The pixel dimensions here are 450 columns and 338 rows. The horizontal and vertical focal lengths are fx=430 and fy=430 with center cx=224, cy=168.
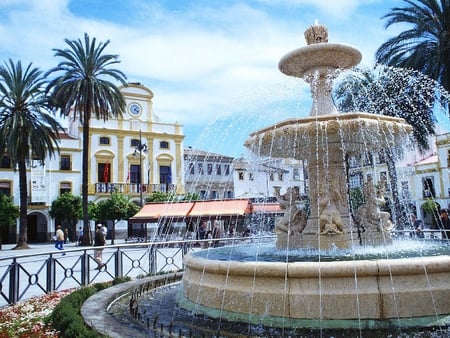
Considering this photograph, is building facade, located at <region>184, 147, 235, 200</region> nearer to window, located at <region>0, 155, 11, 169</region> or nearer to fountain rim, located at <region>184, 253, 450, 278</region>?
window, located at <region>0, 155, 11, 169</region>

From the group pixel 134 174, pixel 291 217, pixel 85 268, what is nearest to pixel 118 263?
pixel 85 268

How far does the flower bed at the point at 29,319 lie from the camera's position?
517 centimetres

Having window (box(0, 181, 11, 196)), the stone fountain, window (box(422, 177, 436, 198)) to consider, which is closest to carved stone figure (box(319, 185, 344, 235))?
the stone fountain

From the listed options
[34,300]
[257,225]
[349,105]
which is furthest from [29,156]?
[34,300]

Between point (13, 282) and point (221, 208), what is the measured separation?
19.0 metres

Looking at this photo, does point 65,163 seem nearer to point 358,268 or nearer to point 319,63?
point 319,63

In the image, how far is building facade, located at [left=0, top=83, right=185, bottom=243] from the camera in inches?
1531

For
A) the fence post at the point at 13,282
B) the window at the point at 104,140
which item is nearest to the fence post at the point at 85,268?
the fence post at the point at 13,282

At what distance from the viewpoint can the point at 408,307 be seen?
4863 millimetres

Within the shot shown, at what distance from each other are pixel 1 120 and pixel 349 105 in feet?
73.3

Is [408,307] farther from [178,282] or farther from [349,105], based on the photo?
[349,105]

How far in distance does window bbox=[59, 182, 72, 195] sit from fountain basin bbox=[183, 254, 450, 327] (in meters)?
38.8

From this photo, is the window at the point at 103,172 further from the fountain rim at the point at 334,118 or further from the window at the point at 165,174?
the fountain rim at the point at 334,118

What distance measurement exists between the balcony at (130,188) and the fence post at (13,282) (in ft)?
111
